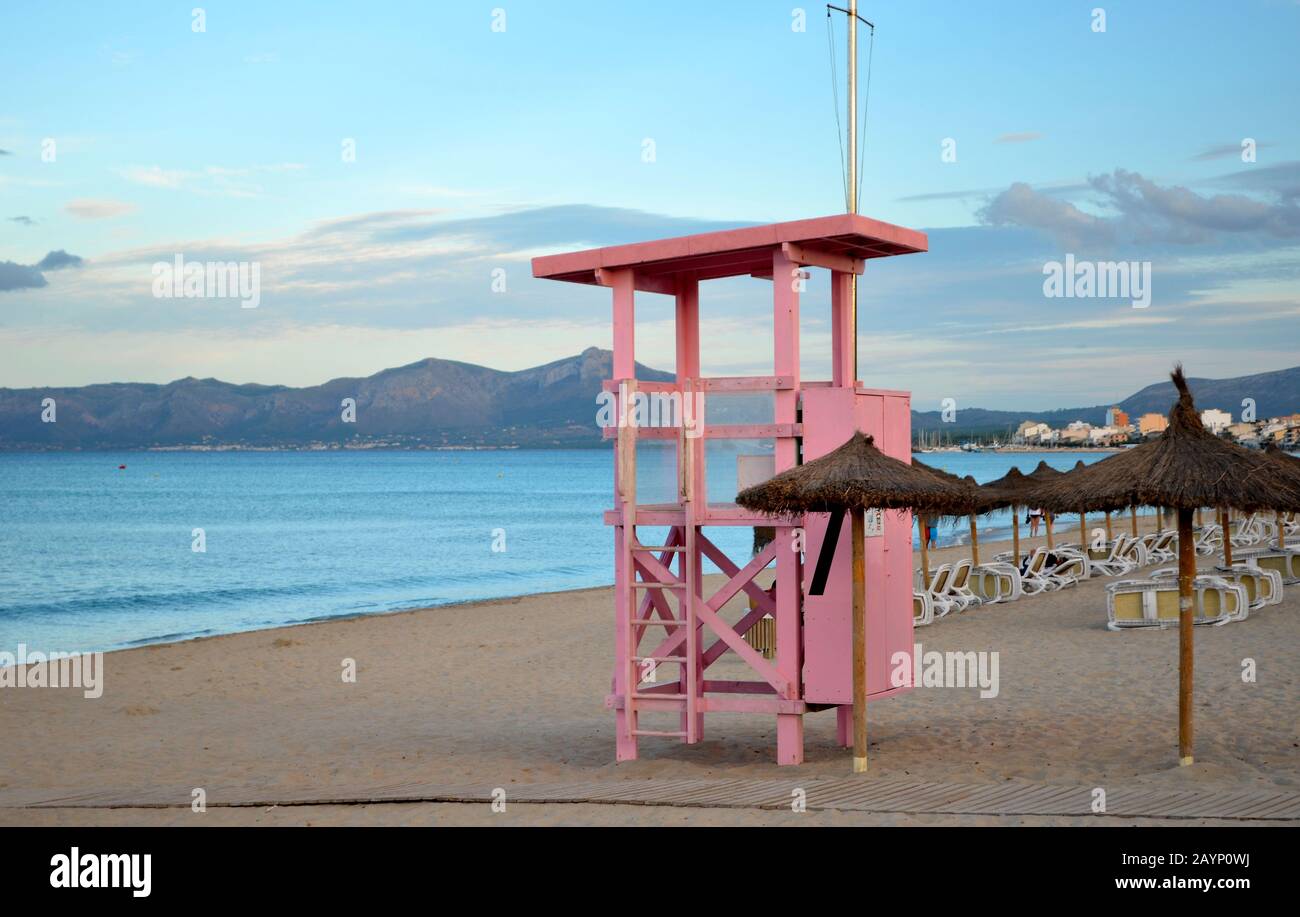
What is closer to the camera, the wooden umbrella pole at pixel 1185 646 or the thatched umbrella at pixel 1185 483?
the thatched umbrella at pixel 1185 483

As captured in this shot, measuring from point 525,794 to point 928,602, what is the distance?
1143 cm

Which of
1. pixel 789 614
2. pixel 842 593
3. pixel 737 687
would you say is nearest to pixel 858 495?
pixel 842 593

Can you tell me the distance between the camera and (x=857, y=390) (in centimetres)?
884

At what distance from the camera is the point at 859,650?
8.38m

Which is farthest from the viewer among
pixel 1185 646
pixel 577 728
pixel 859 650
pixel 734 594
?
pixel 577 728

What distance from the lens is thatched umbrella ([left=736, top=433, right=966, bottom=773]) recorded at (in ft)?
26.2

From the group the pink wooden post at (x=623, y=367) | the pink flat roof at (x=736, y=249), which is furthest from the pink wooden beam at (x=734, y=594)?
the pink flat roof at (x=736, y=249)

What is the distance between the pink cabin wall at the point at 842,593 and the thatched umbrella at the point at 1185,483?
4.36 ft

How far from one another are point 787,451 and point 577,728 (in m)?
4.12

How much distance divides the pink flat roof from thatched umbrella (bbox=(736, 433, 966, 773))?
4.61 ft

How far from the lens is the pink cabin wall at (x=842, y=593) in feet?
28.8

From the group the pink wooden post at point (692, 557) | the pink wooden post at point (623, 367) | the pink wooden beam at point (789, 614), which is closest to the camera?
the pink wooden beam at point (789, 614)

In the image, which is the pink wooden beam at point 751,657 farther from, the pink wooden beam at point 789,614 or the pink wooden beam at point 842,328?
the pink wooden beam at point 842,328

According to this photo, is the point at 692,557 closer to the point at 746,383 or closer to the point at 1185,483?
the point at 746,383
